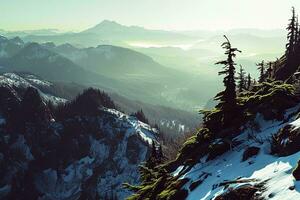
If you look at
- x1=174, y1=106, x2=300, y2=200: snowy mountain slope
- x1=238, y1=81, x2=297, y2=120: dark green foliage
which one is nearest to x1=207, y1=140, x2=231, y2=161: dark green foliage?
x1=174, y1=106, x2=300, y2=200: snowy mountain slope

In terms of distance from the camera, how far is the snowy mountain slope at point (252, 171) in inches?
1134

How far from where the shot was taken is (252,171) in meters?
34.5

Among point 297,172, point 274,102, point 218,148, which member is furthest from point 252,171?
point 274,102

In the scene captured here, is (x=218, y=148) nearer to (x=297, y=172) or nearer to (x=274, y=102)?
(x=274, y=102)

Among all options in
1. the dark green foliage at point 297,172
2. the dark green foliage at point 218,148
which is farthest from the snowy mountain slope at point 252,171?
the dark green foliage at point 218,148

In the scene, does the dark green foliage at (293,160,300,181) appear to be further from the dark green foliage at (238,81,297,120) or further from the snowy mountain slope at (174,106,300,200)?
the dark green foliage at (238,81,297,120)

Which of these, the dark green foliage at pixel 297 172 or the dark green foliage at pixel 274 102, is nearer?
the dark green foliage at pixel 297 172

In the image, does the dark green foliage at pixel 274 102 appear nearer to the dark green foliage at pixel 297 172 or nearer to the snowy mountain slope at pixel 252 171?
the snowy mountain slope at pixel 252 171

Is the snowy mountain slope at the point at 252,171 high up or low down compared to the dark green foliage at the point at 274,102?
down

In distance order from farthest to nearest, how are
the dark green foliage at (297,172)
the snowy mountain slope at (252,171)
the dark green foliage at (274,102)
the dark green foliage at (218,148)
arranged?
the dark green foliage at (274,102)
the dark green foliage at (218,148)
the snowy mountain slope at (252,171)
the dark green foliage at (297,172)

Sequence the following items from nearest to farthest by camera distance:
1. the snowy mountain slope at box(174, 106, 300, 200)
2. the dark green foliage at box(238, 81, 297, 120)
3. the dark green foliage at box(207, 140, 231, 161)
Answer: the snowy mountain slope at box(174, 106, 300, 200) < the dark green foliage at box(207, 140, 231, 161) < the dark green foliage at box(238, 81, 297, 120)

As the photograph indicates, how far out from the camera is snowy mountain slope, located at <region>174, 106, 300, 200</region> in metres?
28.8

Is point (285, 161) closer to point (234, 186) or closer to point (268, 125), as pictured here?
point (234, 186)

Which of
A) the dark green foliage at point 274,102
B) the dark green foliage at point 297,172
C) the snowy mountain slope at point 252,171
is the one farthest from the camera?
the dark green foliage at point 274,102
